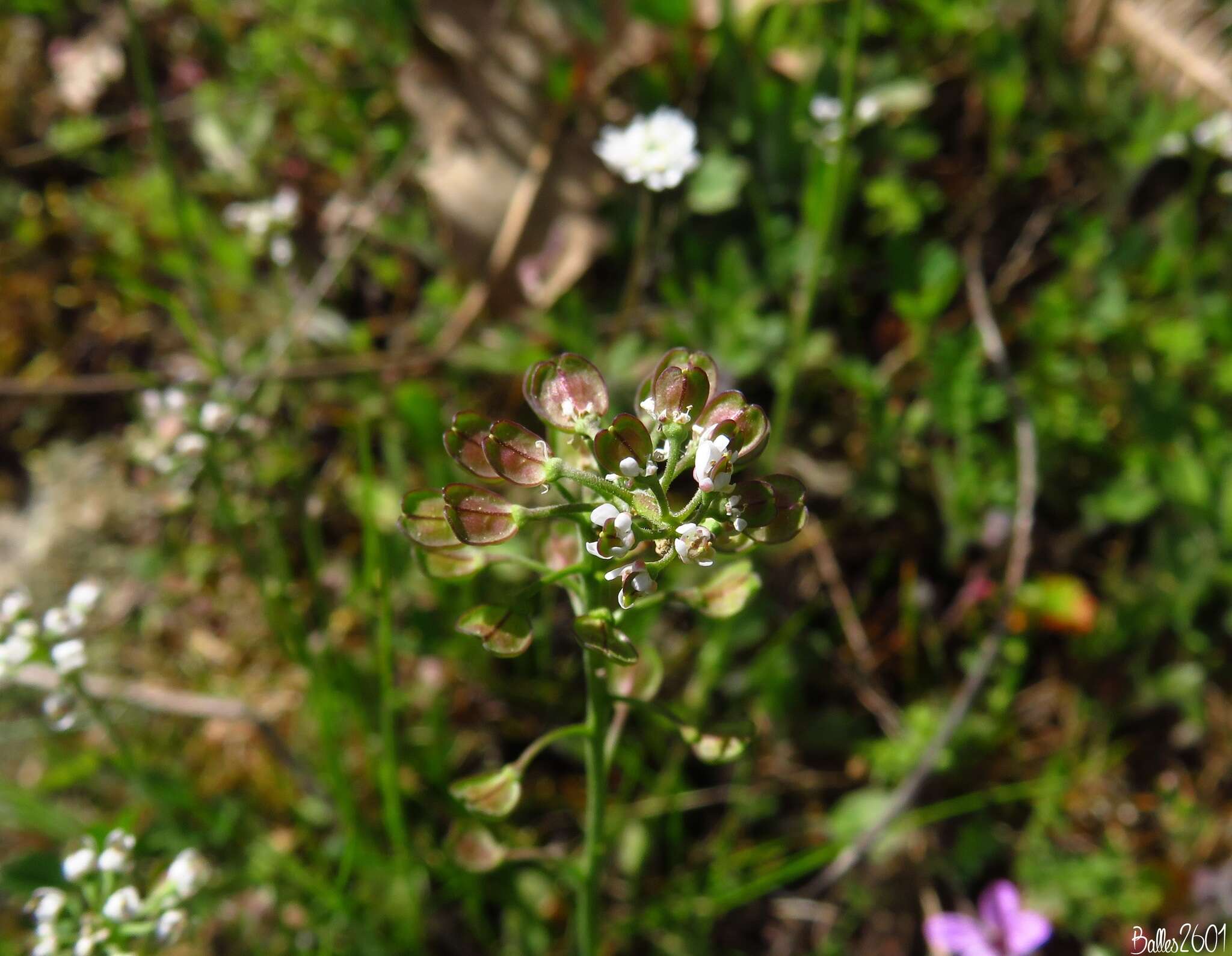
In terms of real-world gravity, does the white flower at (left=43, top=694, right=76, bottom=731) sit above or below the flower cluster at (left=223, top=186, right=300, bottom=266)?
below

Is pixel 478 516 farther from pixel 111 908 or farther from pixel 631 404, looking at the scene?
pixel 631 404

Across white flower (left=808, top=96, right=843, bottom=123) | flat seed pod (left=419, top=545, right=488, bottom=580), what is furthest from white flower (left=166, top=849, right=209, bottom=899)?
white flower (left=808, top=96, right=843, bottom=123)

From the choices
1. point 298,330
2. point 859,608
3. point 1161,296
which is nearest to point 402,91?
point 298,330

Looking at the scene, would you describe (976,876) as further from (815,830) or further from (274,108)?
(274,108)

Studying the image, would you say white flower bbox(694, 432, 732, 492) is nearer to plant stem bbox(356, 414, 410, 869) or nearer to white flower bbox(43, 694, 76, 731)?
plant stem bbox(356, 414, 410, 869)

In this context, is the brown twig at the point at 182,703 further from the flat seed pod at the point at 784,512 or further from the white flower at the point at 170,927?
the flat seed pod at the point at 784,512

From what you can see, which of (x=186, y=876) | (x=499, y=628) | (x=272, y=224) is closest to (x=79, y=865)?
(x=186, y=876)
